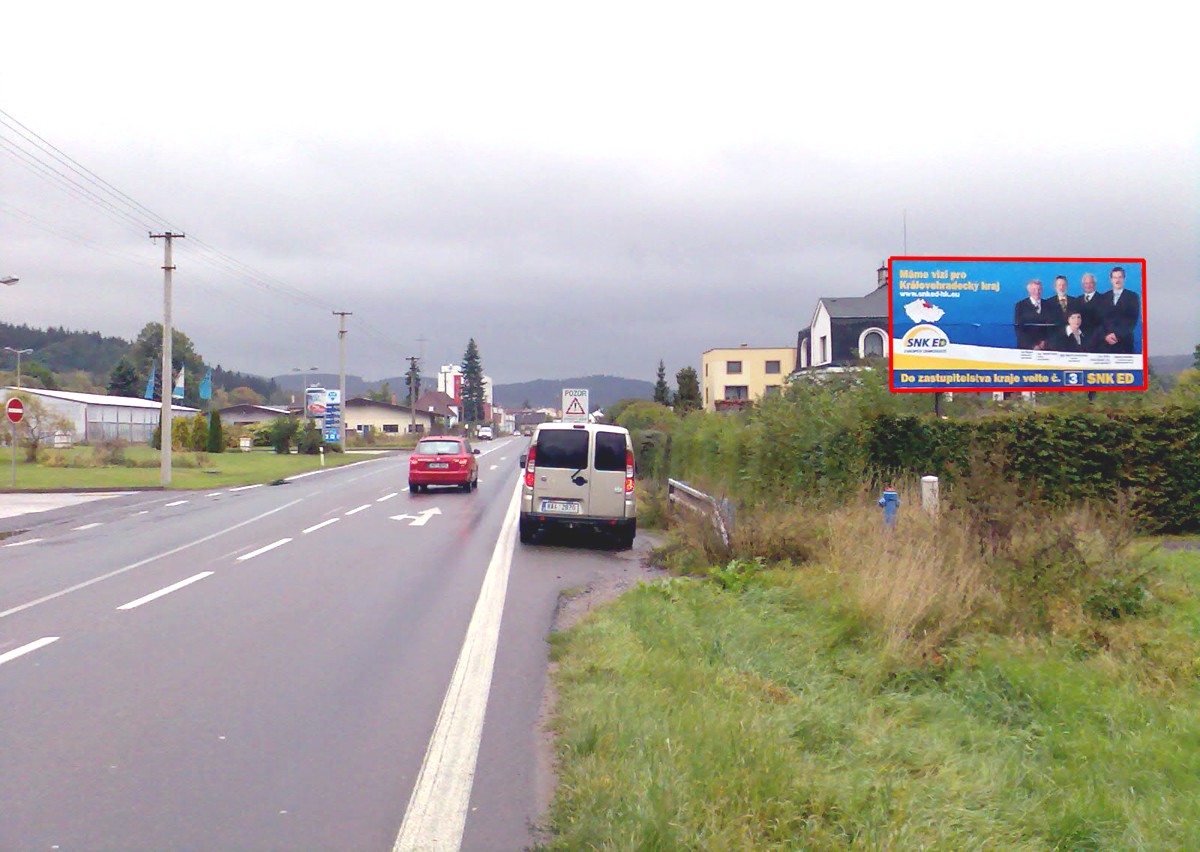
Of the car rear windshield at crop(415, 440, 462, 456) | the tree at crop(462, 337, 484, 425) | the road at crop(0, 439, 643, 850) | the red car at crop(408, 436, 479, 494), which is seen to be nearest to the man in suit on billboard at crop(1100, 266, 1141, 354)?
the road at crop(0, 439, 643, 850)

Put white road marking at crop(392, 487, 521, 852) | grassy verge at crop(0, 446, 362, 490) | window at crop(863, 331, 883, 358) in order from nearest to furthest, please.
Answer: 1. white road marking at crop(392, 487, 521, 852)
2. grassy verge at crop(0, 446, 362, 490)
3. window at crop(863, 331, 883, 358)

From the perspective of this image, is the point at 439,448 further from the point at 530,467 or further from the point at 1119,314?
the point at 1119,314

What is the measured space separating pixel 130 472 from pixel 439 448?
1701cm

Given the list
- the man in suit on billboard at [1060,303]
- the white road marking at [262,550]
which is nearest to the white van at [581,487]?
the white road marking at [262,550]

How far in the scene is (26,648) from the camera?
851cm

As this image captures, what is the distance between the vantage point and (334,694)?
712 cm

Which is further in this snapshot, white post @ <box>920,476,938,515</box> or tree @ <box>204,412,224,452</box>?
tree @ <box>204,412,224,452</box>

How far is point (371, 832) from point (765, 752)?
6.65 ft

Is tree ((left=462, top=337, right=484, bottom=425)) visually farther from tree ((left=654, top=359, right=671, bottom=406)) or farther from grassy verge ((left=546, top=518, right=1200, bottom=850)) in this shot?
grassy verge ((left=546, top=518, right=1200, bottom=850))

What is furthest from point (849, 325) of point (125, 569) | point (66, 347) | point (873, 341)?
point (66, 347)

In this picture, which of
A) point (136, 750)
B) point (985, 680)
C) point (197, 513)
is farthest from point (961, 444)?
point (197, 513)

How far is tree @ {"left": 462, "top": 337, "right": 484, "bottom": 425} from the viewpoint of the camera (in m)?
174

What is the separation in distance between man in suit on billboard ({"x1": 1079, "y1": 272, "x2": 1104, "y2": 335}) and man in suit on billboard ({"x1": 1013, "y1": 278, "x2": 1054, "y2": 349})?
0.79m

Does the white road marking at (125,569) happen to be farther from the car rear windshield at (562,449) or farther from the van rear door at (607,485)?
the van rear door at (607,485)
